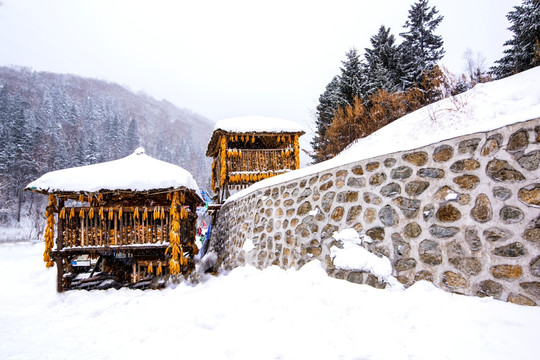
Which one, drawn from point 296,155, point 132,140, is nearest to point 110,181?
point 296,155

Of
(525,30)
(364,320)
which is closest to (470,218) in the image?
(364,320)

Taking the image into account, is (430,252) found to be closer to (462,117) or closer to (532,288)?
(532,288)

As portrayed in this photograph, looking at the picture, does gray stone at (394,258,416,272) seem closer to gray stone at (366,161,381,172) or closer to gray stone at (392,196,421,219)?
gray stone at (392,196,421,219)

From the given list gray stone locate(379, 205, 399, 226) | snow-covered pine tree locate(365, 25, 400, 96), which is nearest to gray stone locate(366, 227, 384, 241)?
gray stone locate(379, 205, 399, 226)

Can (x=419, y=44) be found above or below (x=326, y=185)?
above

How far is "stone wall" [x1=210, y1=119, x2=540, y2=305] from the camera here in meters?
2.80

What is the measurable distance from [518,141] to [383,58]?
21.5 m

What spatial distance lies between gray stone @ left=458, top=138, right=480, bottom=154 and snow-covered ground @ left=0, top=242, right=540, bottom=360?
161 centimetres

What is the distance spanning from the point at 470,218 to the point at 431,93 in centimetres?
1057

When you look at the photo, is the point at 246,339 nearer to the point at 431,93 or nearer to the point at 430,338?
the point at 430,338

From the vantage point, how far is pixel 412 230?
144 inches

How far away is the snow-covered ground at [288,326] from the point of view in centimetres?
258

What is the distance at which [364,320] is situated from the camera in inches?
126

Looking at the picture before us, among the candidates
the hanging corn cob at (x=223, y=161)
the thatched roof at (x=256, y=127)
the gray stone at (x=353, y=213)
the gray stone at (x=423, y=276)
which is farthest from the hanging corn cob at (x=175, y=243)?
the gray stone at (x=423, y=276)
